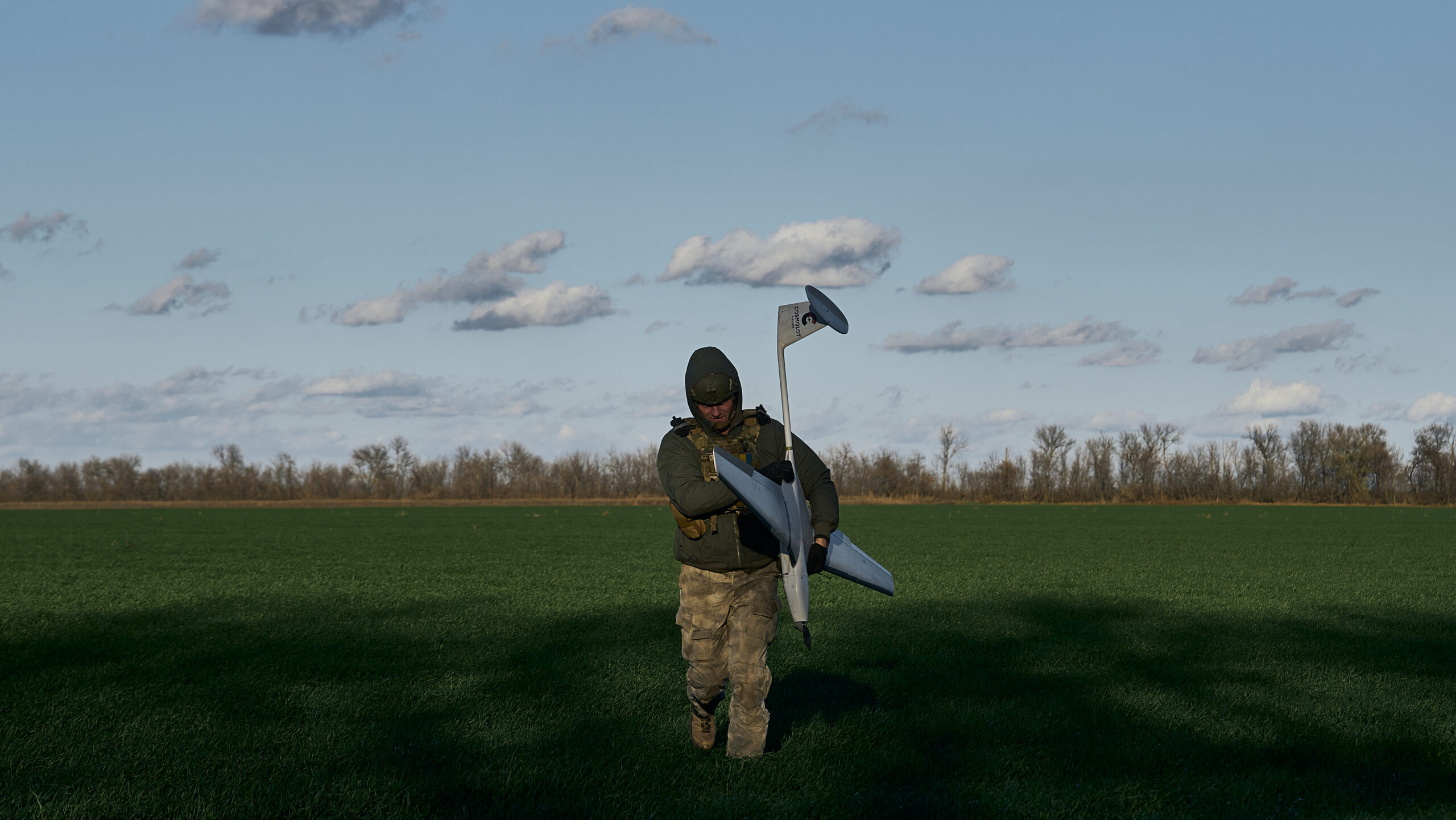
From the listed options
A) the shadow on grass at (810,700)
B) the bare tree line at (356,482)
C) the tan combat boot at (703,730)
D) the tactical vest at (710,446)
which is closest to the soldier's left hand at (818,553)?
the tactical vest at (710,446)

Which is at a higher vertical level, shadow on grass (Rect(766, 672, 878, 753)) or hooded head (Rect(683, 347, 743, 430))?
hooded head (Rect(683, 347, 743, 430))

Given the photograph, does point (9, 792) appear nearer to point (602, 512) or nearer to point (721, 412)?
point (721, 412)

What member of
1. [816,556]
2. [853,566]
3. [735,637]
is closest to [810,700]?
[853,566]

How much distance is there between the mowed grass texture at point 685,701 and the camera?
5793mm

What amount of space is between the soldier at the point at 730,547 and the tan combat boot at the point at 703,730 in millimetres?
176

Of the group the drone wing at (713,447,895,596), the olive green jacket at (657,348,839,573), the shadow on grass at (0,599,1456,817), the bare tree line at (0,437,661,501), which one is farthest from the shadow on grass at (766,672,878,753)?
the bare tree line at (0,437,661,501)

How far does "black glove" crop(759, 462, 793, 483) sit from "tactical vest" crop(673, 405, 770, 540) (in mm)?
129

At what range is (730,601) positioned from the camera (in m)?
6.15

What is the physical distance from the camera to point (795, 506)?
5805mm

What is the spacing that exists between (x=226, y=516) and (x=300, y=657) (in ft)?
134

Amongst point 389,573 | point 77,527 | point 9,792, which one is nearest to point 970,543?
point 389,573

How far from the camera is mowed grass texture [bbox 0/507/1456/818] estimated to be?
579 centimetres

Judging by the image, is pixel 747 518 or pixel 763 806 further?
pixel 747 518

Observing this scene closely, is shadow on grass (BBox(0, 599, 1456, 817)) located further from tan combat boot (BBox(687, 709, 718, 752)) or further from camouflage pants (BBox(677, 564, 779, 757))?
camouflage pants (BBox(677, 564, 779, 757))
